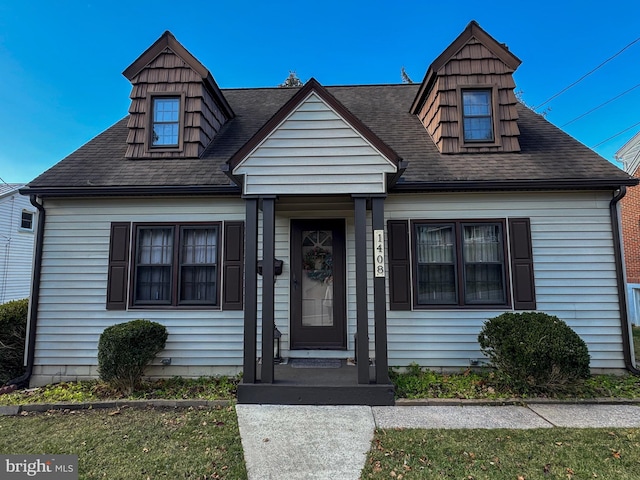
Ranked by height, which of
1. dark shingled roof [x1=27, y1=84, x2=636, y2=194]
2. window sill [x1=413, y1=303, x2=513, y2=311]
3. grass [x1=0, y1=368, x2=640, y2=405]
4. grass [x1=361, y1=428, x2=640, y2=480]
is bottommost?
grass [x1=361, y1=428, x2=640, y2=480]

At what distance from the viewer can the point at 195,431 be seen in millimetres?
3547

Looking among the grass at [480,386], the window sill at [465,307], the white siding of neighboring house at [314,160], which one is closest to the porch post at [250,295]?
the white siding of neighboring house at [314,160]

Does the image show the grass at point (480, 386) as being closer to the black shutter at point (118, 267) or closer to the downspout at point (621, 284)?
the downspout at point (621, 284)

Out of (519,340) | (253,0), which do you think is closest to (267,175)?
(519,340)

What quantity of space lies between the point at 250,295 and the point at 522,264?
14.0 ft

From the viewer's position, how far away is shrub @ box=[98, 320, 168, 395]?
14.8ft

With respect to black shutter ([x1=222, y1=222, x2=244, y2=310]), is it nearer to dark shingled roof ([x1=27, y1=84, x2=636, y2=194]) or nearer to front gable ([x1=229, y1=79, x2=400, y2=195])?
dark shingled roof ([x1=27, y1=84, x2=636, y2=194])

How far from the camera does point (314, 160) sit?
4.59 metres

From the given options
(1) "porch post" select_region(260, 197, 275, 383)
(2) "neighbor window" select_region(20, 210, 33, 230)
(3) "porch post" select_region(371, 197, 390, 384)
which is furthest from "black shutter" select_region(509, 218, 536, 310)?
(2) "neighbor window" select_region(20, 210, 33, 230)

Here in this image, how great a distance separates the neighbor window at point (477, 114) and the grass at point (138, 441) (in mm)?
6003

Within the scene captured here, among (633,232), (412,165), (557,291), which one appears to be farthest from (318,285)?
(633,232)

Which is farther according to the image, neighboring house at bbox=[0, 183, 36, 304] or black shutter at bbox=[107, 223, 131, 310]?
neighboring house at bbox=[0, 183, 36, 304]

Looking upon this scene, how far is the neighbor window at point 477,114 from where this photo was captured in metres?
6.09

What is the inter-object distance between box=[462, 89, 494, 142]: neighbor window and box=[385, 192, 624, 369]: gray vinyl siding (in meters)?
1.40
